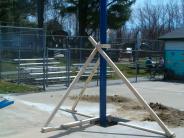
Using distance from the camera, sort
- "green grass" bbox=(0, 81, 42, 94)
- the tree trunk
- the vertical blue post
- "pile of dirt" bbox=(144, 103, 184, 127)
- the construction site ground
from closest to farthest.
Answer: the construction site ground
the vertical blue post
"pile of dirt" bbox=(144, 103, 184, 127)
"green grass" bbox=(0, 81, 42, 94)
the tree trunk

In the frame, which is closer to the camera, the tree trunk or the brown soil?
the brown soil

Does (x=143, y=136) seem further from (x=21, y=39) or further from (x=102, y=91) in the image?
(x=21, y=39)

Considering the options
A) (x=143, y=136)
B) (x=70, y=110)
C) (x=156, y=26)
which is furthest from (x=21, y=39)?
(x=156, y=26)

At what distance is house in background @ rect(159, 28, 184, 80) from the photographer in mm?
23375

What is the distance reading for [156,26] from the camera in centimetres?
5769

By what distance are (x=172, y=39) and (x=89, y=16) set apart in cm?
1386

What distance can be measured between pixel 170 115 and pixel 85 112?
7.24 ft

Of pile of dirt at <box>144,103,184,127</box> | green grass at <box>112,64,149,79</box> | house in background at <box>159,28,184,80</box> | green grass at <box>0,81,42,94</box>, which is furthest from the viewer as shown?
green grass at <box>112,64,149,79</box>

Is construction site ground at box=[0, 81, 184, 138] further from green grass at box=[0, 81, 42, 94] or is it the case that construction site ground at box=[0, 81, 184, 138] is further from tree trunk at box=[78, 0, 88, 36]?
tree trunk at box=[78, 0, 88, 36]

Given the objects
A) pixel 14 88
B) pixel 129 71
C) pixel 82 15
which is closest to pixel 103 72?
pixel 14 88

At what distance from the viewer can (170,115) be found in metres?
10.3

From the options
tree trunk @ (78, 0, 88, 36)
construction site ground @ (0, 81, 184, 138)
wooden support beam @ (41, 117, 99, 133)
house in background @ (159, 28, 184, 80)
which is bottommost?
construction site ground @ (0, 81, 184, 138)

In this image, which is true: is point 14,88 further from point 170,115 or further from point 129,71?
point 129,71

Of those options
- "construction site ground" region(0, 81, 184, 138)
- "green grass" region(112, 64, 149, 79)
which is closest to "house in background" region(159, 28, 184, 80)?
"green grass" region(112, 64, 149, 79)
